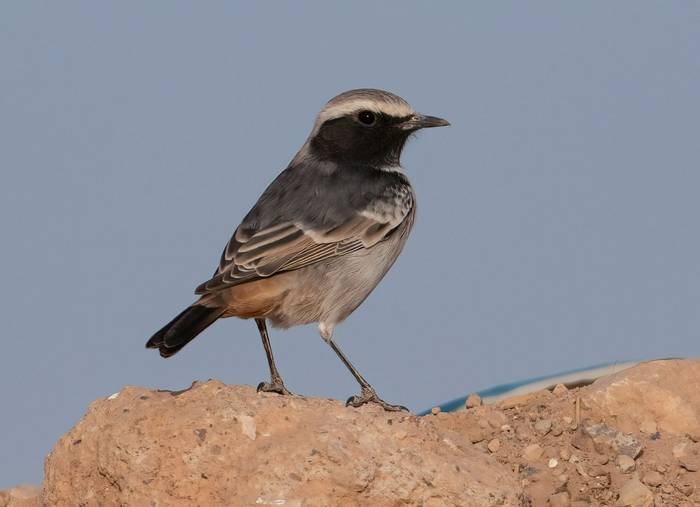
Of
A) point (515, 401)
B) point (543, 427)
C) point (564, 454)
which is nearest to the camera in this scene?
point (564, 454)

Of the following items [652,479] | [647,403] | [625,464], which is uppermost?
[647,403]

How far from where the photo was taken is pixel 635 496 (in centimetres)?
781

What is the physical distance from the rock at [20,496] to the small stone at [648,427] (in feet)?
14.8

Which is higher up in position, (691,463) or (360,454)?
(360,454)

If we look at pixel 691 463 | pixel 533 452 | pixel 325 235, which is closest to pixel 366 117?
pixel 325 235

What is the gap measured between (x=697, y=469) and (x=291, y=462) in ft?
10.8

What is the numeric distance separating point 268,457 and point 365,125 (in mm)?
3755

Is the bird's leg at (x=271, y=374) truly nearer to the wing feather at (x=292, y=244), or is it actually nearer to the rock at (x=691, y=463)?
the wing feather at (x=292, y=244)

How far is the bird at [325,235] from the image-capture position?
8.43m

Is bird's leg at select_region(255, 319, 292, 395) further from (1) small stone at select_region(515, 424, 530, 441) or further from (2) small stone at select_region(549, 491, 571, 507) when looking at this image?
(2) small stone at select_region(549, 491, 571, 507)

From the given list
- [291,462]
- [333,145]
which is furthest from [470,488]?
[333,145]

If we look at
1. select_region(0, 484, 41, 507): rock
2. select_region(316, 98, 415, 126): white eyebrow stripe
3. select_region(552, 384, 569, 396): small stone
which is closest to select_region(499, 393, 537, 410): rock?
select_region(552, 384, 569, 396): small stone

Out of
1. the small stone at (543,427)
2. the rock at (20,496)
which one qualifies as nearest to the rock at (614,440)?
the small stone at (543,427)

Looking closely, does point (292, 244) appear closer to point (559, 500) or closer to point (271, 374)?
point (271, 374)
